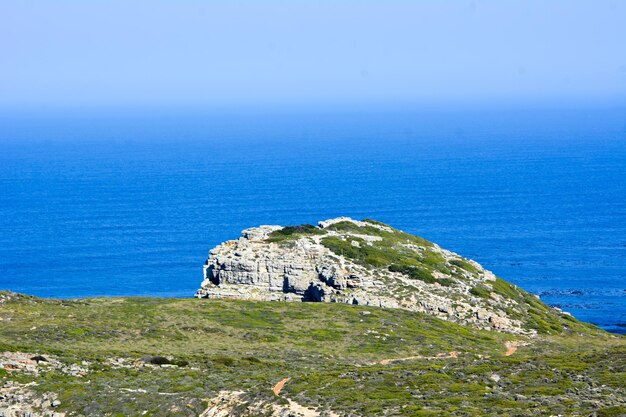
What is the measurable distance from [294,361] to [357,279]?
23.1m

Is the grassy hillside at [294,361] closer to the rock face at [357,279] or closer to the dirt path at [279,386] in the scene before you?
the dirt path at [279,386]

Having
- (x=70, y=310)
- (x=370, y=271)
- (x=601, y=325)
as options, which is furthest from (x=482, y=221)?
(x=70, y=310)

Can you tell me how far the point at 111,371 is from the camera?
49844mm

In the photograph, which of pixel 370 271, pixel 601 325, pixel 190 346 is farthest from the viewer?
pixel 601 325

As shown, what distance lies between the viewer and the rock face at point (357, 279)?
76.3 meters

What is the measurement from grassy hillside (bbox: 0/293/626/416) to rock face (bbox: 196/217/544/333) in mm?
4063

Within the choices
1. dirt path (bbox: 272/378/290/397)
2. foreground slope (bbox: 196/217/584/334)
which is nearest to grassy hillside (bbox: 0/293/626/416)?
dirt path (bbox: 272/378/290/397)

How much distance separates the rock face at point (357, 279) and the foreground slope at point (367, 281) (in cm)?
9

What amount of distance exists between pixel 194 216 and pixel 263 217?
17.0 m

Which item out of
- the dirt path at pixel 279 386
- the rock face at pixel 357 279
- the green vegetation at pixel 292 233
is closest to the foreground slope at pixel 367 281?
the rock face at pixel 357 279

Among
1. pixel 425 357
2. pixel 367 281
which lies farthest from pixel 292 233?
pixel 425 357

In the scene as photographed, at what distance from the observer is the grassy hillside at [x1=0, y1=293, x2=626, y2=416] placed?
42.1 metres

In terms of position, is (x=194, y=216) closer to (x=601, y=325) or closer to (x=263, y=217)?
(x=263, y=217)

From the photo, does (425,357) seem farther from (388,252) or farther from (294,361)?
(388,252)
